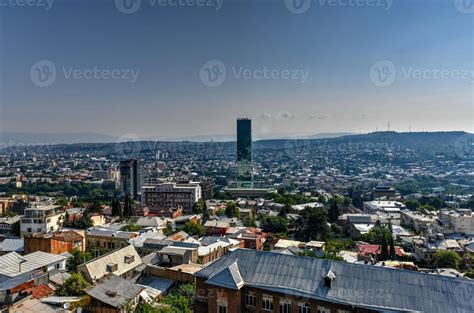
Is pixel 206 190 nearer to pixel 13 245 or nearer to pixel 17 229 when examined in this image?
pixel 17 229

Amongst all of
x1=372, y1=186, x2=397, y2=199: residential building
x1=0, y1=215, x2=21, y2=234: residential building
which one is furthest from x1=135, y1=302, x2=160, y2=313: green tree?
x1=372, y1=186, x2=397, y2=199: residential building

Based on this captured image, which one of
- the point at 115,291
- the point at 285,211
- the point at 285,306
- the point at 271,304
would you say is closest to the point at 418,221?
the point at 285,211

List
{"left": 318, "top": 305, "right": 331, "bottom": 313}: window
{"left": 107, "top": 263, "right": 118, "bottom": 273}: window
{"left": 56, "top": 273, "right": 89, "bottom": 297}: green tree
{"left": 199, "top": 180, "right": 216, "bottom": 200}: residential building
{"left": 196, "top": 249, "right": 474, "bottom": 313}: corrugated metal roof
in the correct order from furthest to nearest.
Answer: {"left": 199, "top": 180, "right": 216, "bottom": 200}: residential building < {"left": 107, "top": 263, "right": 118, "bottom": 273}: window < {"left": 56, "top": 273, "right": 89, "bottom": 297}: green tree < {"left": 318, "top": 305, "right": 331, "bottom": 313}: window < {"left": 196, "top": 249, "right": 474, "bottom": 313}: corrugated metal roof

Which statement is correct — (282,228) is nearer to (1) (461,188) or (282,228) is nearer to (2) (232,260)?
(2) (232,260)

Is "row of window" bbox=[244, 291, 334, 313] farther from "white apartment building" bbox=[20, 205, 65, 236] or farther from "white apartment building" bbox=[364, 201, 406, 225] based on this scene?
"white apartment building" bbox=[364, 201, 406, 225]

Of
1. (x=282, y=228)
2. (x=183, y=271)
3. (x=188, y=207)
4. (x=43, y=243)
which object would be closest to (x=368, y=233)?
(x=282, y=228)

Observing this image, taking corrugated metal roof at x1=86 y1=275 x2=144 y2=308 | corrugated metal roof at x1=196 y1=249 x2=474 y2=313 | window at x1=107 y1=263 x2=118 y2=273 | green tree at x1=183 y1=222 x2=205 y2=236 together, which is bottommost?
green tree at x1=183 y1=222 x2=205 y2=236

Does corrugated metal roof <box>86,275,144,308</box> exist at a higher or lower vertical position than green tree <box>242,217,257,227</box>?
higher
